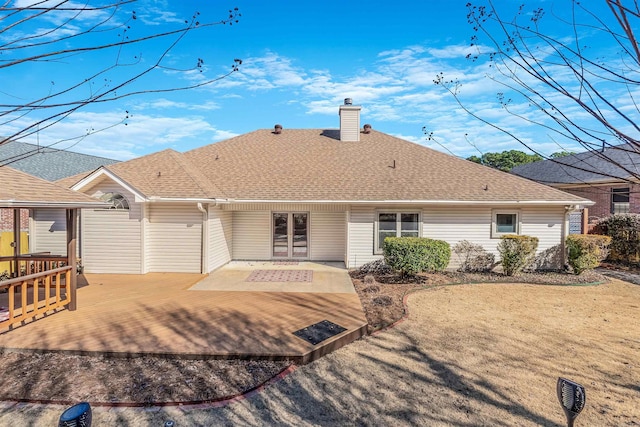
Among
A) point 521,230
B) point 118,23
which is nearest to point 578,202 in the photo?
point 521,230

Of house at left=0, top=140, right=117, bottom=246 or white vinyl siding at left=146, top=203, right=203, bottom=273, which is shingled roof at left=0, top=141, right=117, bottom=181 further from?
white vinyl siding at left=146, top=203, right=203, bottom=273

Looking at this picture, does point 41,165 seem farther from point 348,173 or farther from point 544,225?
point 544,225

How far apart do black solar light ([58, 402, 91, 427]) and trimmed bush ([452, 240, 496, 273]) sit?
1129 cm

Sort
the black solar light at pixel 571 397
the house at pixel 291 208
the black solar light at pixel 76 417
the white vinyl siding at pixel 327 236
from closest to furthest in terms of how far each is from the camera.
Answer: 1. the black solar light at pixel 76 417
2. the black solar light at pixel 571 397
3. the house at pixel 291 208
4. the white vinyl siding at pixel 327 236

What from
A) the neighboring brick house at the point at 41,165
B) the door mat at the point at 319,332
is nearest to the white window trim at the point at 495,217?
the door mat at the point at 319,332

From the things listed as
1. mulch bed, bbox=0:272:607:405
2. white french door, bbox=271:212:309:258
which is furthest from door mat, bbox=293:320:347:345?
white french door, bbox=271:212:309:258

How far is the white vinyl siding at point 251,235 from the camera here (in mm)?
13016

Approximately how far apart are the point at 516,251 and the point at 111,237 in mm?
13180

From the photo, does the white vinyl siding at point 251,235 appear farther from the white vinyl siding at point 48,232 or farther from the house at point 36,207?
the house at point 36,207

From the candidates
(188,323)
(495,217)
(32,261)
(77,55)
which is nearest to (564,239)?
(495,217)

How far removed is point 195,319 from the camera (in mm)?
6352

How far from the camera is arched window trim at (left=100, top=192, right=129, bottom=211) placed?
1007 centimetres

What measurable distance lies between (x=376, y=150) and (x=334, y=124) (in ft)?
13.2

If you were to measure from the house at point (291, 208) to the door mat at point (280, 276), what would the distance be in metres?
1.60
